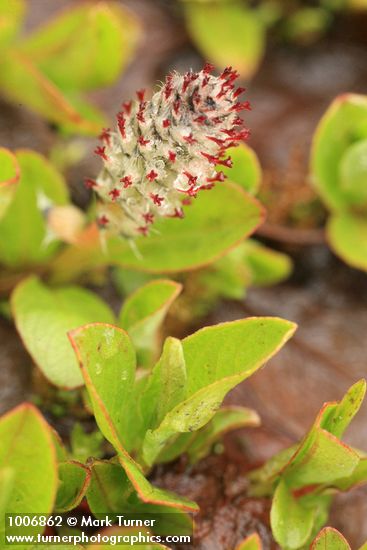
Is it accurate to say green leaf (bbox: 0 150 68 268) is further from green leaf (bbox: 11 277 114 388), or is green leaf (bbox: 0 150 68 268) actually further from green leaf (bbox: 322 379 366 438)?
green leaf (bbox: 322 379 366 438)

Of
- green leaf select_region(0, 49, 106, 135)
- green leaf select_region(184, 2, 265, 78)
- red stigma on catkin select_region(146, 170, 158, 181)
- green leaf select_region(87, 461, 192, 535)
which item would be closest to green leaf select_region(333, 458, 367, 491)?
green leaf select_region(87, 461, 192, 535)

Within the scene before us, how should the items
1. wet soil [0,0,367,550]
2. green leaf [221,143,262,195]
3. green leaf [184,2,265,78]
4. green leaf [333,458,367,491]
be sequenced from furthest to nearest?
green leaf [184,2,265,78]
green leaf [221,143,262,195]
wet soil [0,0,367,550]
green leaf [333,458,367,491]

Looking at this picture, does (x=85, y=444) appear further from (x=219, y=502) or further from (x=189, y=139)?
(x=189, y=139)

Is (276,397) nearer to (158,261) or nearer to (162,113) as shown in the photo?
(158,261)

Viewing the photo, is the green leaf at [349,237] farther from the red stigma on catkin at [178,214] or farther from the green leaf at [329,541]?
the green leaf at [329,541]

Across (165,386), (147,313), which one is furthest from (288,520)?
(147,313)

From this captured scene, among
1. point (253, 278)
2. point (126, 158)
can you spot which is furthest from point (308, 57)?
Answer: point (126, 158)

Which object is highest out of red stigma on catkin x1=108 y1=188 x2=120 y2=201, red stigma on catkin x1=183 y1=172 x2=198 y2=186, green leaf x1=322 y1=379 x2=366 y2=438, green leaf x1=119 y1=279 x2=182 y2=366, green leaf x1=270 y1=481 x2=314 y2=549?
red stigma on catkin x1=108 y1=188 x2=120 y2=201
